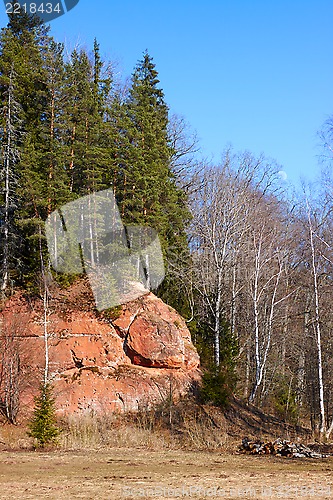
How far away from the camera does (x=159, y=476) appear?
32.1 feet

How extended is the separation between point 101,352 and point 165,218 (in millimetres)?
7490

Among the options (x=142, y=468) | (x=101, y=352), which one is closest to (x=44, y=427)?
(x=142, y=468)

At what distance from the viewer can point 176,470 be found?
10523 millimetres

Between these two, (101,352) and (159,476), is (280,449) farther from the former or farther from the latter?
(101,352)

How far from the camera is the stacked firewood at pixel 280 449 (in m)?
13.0

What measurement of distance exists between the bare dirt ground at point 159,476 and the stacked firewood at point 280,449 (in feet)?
1.82

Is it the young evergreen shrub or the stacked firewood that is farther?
the young evergreen shrub

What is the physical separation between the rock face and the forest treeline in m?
1.23

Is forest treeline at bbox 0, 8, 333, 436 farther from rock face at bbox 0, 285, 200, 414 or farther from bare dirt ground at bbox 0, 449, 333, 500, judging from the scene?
bare dirt ground at bbox 0, 449, 333, 500

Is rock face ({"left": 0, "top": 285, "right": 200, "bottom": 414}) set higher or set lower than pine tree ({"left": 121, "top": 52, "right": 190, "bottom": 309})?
lower

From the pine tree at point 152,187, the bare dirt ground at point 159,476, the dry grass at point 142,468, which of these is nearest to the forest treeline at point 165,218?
the pine tree at point 152,187

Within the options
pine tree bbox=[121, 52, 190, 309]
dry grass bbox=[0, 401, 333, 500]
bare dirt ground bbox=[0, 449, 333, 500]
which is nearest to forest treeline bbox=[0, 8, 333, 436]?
pine tree bbox=[121, 52, 190, 309]

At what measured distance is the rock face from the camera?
19.8 metres

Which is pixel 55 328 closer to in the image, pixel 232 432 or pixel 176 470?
pixel 232 432
